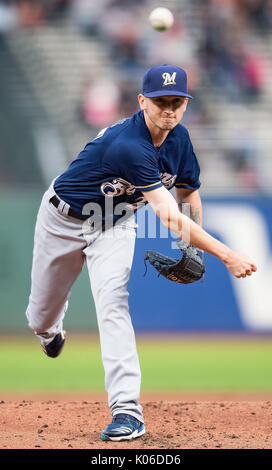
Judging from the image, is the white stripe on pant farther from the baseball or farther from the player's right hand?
the baseball

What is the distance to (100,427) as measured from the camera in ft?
14.6

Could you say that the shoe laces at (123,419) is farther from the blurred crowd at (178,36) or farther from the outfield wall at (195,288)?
the blurred crowd at (178,36)

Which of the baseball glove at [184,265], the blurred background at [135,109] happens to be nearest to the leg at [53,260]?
the baseball glove at [184,265]

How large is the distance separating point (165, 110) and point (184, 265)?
0.93 metres

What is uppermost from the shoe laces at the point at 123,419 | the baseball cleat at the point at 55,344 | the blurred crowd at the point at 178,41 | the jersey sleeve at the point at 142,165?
the blurred crowd at the point at 178,41

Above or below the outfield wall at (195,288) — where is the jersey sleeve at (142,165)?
above

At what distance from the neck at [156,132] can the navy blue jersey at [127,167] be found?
25 millimetres

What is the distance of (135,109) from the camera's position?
9.84m

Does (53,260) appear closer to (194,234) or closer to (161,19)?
(194,234)

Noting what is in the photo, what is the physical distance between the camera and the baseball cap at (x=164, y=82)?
3.91 metres

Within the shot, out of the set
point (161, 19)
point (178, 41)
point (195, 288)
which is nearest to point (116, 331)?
point (161, 19)

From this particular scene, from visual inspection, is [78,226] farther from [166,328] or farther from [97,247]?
[166,328]

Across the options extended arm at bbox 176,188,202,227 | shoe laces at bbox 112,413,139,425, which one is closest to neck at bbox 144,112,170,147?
extended arm at bbox 176,188,202,227

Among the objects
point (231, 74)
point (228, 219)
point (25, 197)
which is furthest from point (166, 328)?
point (231, 74)
